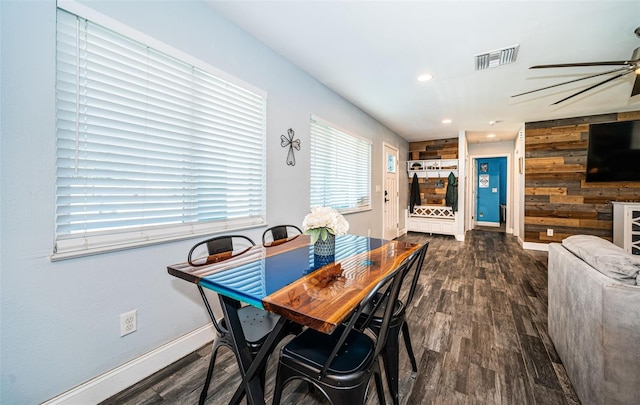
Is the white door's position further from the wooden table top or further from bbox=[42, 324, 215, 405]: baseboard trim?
bbox=[42, 324, 215, 405]: baseboard trim

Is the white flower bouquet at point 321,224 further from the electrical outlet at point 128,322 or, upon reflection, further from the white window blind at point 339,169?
the white window blind at point 339,169

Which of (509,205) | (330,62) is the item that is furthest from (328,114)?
(509,205)

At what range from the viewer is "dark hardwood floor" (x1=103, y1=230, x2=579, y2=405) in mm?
1434

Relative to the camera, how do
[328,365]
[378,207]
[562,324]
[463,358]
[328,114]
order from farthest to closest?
[378,207] → [328,114] → [463,358] → [562,324] → [328,365]

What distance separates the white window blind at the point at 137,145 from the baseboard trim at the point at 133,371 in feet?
2.31

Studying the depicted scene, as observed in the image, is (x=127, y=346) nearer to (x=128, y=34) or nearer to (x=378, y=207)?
(x=128, y=34)

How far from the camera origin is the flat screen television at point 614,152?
407 centimetres

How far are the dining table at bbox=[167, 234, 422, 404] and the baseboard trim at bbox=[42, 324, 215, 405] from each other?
0.77 metres

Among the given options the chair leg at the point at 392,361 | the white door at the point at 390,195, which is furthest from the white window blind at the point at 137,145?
the white door at the point at 390,195

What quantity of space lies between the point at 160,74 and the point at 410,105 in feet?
11.5

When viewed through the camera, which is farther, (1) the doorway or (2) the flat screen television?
(1) the doorway

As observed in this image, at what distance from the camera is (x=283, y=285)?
1073 mm

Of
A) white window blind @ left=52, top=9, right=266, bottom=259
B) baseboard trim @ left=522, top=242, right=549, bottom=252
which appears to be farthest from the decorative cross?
baseboard trim @ left=522, top=242, right=549, bottom=252

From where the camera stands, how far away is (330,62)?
2.71 meters
